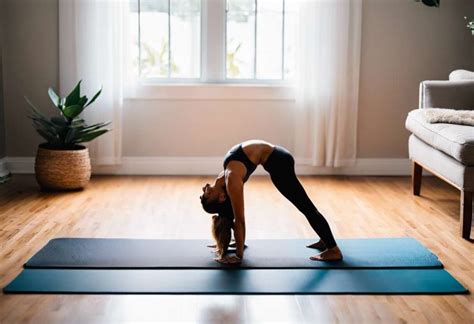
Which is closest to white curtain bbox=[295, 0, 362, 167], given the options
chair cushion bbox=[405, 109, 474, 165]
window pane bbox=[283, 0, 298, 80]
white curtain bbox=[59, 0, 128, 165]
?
window pane bbox=[283, 0, 298, 80]

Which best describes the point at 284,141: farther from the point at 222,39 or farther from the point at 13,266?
the point at 13,266

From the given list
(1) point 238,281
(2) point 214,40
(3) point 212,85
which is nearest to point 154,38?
(2) point 214,40

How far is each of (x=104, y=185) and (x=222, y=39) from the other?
1375 millimetres

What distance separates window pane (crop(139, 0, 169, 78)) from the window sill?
0.54ft

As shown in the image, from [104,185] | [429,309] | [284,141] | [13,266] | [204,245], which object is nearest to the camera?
[429,309]

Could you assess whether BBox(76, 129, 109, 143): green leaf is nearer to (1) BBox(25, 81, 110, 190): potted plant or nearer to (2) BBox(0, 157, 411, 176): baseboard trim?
(1) BBox(25, 81, 110, 190): potted plant

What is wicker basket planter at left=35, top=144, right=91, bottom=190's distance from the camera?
5.24 m

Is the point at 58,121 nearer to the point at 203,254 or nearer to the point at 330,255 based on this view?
the point at 203,254

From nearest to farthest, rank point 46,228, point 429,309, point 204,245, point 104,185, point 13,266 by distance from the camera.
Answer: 1. point 429,309
2. point 13,266
3. point 204,245
4. point 46,228
5. point 104,185

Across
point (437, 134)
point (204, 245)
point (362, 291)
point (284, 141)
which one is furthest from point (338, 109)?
point (362, 291)

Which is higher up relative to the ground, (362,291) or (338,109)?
(338,109)

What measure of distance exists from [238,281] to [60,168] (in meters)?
2.24

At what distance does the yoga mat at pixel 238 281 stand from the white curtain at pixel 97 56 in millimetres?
2413

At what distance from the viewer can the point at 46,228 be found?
4.31 meters
